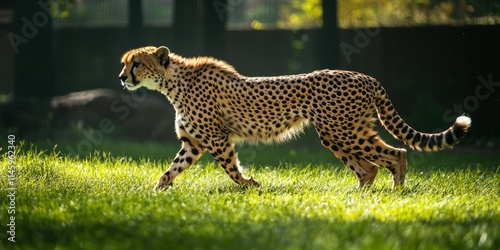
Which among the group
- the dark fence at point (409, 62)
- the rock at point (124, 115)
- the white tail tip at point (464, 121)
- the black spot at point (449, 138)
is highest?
the white tail tip at point (464, 121)

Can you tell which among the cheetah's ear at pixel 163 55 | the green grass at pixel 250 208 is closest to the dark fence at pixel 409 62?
the green grass at pixel 250 208

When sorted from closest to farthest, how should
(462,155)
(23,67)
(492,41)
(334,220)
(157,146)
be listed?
1. (334,220)
2. (462,155)
3. (157,146)
4. (492,41)
5. (23,67)

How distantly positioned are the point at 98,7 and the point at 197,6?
467 cm

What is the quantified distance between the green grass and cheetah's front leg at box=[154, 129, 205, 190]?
0.43 ft

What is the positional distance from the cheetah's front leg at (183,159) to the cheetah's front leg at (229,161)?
7.1 inches

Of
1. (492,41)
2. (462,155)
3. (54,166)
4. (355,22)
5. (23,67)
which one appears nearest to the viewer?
(54,166)

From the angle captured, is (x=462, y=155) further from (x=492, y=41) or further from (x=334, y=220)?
(x=334, y=220)

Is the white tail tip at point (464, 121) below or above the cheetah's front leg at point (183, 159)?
above

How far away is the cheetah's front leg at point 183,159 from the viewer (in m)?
7.05

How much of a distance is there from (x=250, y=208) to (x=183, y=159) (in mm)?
1398

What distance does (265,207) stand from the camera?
19.5ft

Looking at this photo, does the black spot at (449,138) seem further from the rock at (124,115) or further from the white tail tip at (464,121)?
the rock at (124,115)

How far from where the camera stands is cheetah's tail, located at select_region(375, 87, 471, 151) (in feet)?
22.4

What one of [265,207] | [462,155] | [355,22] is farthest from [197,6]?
[265,207]
